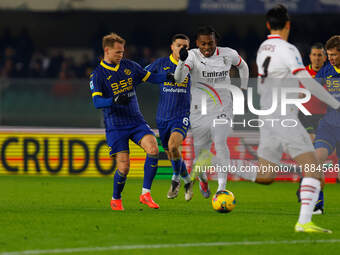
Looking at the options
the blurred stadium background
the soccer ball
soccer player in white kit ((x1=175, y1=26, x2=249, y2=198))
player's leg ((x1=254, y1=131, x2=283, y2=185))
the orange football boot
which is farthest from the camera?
the blurred stadium background

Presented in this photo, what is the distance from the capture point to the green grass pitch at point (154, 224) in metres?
6.36

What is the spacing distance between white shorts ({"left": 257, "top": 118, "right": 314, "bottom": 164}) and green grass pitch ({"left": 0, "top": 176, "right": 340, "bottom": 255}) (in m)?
0.77

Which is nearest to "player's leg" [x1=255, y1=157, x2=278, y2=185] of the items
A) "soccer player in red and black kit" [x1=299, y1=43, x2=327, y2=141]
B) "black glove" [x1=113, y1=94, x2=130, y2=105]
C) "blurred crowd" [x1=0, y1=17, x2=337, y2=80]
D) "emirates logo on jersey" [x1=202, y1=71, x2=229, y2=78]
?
"black glove" [x1=113, y1=94, x2=130, y2=105]

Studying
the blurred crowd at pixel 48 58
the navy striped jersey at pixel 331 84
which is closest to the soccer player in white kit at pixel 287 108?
the navy striped jersey at pixel 331 84

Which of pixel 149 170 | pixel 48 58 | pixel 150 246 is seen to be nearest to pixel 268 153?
pixel 150 246

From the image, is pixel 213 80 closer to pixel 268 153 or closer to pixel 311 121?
pixel 268 153

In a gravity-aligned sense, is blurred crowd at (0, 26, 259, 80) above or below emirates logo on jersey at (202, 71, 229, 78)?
above

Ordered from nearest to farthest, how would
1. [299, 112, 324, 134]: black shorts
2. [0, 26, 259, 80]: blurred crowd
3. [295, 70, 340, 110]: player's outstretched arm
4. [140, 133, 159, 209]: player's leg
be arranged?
[295, 70, 340, 110]: player's outstretched arm, [140, 133, 159, 209]: player's leg, [299, 112, 324, 134]: black shorts, [0, 26, 259, 80]: blurred crowd

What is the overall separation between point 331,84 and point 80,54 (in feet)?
45.7

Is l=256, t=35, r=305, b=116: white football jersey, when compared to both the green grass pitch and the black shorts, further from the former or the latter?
the black shorts

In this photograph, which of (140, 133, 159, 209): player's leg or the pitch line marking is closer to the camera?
the pitch line marking

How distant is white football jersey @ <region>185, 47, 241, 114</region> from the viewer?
955 centimetres

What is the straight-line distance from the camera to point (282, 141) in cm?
700

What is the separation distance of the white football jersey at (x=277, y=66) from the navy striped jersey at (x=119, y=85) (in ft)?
7.58
